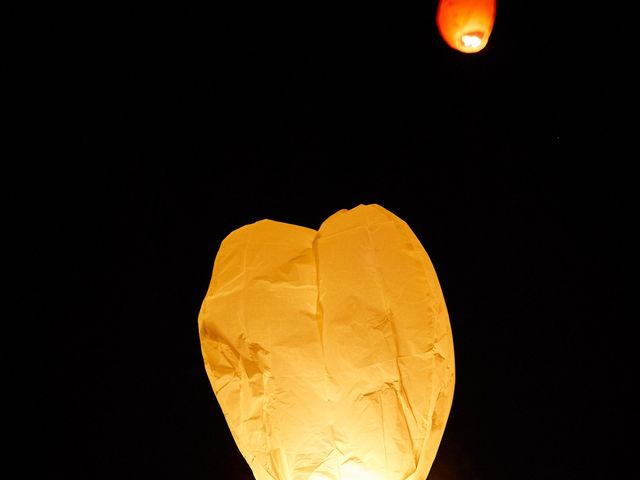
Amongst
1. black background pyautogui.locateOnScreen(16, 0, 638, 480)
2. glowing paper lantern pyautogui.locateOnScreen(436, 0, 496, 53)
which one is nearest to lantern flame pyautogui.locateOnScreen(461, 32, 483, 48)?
glowing paper lantern pyautogui.locateOnScreen(436, 0, 496, 53)

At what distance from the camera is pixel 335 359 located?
1.10 m

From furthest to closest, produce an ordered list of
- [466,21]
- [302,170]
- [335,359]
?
[302,170], [466,21], [335,359]

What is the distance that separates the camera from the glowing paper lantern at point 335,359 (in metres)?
1.08

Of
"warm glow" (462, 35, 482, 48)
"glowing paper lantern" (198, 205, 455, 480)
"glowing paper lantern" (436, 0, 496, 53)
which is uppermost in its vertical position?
"glowing paper lantern" (436, 0, 496, 53)

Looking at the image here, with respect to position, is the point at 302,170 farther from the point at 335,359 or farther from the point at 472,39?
the point at 335,359

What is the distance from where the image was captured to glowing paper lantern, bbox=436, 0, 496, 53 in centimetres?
155

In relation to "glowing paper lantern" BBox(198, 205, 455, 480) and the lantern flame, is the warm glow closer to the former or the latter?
the lantern flame

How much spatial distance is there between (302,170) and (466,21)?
0.82 meters

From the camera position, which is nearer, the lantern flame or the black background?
the lantern flame

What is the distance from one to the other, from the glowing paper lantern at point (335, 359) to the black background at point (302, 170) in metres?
0.96

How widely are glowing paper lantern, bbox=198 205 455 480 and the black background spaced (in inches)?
37.9

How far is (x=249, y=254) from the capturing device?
4.09ft

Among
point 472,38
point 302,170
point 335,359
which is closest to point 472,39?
point 472,38

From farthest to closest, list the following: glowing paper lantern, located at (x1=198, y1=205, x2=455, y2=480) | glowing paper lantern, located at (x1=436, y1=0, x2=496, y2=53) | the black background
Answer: the black background → glowing paper lantern, located at (x1=436, y1=0, x2=496, y2=53) → glowing paper lantern, located at (x1=198, y1=205, x2=455, y2=480)
